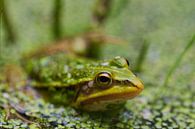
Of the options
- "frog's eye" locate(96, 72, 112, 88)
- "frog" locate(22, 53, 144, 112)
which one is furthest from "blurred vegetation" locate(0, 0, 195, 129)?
"frog's eye" locate(96, 72, 112, 88)

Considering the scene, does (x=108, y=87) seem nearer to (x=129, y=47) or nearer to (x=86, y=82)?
(x=86, y=82)

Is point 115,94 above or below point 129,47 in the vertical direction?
below

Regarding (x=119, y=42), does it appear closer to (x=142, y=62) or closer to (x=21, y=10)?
(x=142, y=62)

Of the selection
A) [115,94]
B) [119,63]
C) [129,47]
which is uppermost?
[129,47]

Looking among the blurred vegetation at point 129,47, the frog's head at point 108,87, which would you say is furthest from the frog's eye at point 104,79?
the blurred vegetation at point 129,47

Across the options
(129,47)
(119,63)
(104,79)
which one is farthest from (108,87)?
(129,47)

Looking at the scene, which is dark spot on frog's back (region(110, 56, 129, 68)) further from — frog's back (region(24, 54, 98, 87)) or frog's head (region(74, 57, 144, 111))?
frog's back (region(24, 54, 98, 87))
